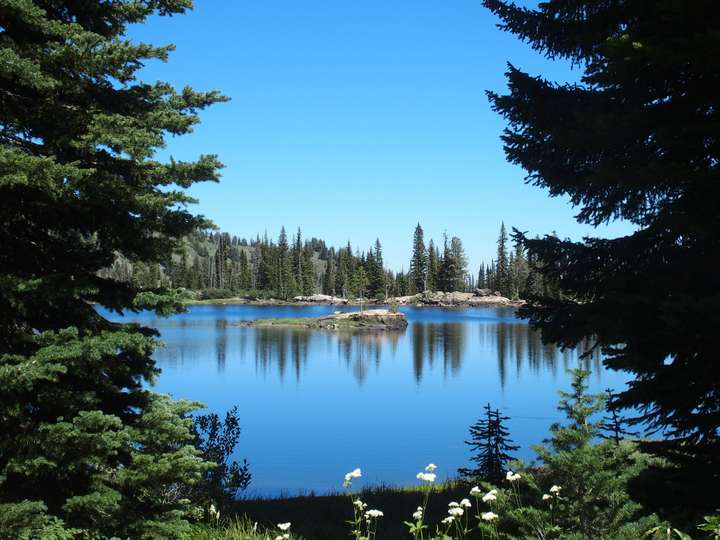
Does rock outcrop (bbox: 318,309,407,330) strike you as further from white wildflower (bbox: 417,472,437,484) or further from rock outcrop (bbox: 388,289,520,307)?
white wildflower (bbox: 417,472,437,484)

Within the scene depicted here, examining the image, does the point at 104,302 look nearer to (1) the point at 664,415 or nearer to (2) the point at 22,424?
(2) the point at 22,424

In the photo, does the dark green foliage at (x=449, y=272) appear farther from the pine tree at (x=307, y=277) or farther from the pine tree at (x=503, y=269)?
the pine tree at (x=307, y=277)

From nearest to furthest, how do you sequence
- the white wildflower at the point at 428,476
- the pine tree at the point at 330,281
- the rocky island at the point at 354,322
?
the white wildflower at the point at 428,476 → the rocky island at the point at 354,322 → the pine tree at the point at 330,281

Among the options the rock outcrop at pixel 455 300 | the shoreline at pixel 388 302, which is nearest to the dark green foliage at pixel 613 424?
→ the shoreline at pixel 388 302

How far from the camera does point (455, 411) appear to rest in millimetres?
25219

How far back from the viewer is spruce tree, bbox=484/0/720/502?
531 centimetres

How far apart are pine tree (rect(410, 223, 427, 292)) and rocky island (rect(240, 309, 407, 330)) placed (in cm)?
5120

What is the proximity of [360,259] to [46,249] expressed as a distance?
13798 centimetres

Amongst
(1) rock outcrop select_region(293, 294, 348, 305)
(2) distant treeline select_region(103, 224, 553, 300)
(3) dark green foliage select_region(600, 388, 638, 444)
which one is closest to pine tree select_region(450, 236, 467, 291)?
(2) distant treeline select_region(103, 224, 553, 300)

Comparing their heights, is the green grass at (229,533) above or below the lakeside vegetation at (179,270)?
below

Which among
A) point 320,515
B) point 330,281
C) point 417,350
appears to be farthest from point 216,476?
point 330,281

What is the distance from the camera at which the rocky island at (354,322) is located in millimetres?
71506

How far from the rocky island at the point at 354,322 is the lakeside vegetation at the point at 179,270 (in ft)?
209

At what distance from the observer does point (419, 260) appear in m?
125
